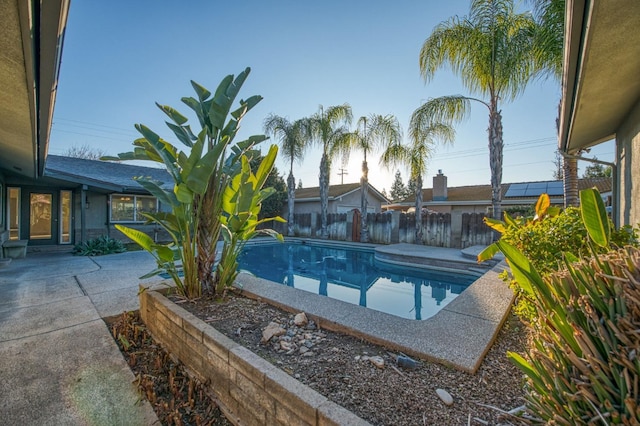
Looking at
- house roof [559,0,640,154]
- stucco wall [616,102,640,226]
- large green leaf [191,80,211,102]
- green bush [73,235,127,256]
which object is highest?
large green leaf [191,80,211,102]

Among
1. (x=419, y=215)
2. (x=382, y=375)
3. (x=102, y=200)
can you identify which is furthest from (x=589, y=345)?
(x=102, y=200)

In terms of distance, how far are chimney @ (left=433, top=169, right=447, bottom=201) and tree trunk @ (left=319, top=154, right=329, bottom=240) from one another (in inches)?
357

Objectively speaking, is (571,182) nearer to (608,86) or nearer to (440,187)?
(608,86)

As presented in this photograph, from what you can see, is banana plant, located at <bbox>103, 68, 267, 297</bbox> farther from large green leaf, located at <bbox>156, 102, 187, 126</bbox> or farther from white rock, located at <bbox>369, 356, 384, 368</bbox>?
white rock, located at <bbox>369, 356, 384, 368</bbox>

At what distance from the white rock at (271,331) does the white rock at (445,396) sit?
1418 millimetres

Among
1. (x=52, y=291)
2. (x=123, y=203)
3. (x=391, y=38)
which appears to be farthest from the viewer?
(x=123, y=203)

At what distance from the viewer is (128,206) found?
1315 cm

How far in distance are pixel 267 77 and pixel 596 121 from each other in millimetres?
7871

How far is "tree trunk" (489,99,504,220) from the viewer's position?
9120mm

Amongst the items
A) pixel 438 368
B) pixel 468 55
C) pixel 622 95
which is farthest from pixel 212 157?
pixel 468 55

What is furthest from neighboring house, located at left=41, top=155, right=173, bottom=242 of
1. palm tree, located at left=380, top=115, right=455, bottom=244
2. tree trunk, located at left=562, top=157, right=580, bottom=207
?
tree trunk, located at left=562, top=157, right=580, bottom=207

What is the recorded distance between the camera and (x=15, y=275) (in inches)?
251

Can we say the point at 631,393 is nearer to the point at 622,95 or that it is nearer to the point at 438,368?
the point at 438,368

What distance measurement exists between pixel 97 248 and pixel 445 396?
1171 cm
